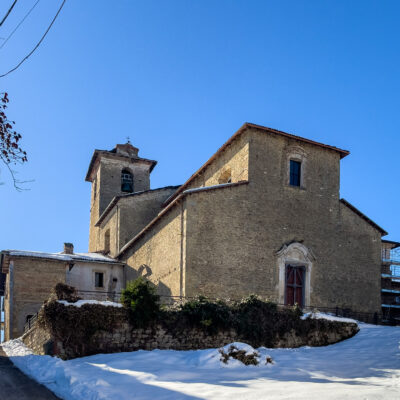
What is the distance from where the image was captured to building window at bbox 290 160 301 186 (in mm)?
24000

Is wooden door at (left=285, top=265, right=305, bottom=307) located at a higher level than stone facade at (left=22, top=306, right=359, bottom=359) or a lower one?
higher

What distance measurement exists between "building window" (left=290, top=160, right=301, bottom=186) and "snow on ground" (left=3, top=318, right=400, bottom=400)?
851 cm

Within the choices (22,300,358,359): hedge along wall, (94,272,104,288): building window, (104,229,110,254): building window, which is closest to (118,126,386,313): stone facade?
(22,300,358,359): hedge along wall

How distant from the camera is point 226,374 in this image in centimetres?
1338

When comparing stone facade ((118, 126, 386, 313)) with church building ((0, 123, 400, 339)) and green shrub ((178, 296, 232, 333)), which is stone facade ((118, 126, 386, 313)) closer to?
church building ((0, 123, 400, 339))

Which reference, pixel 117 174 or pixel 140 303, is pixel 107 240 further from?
pixel 140 303

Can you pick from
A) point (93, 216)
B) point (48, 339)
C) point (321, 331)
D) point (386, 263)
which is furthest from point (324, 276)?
point (93, 216)

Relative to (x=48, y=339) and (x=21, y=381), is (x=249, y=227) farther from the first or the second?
(x=21, y=381)

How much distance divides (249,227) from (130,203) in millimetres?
11478

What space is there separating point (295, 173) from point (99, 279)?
12.9 metres

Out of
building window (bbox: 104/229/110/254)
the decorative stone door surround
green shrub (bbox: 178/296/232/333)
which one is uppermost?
building window (bbox: 104/229/110/254)

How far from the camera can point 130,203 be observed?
102ft

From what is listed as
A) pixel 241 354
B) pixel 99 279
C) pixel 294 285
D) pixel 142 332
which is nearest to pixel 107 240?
pixel 99 279

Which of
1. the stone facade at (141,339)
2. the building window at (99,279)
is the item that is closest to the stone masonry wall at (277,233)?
the stone facade at (141,339)
